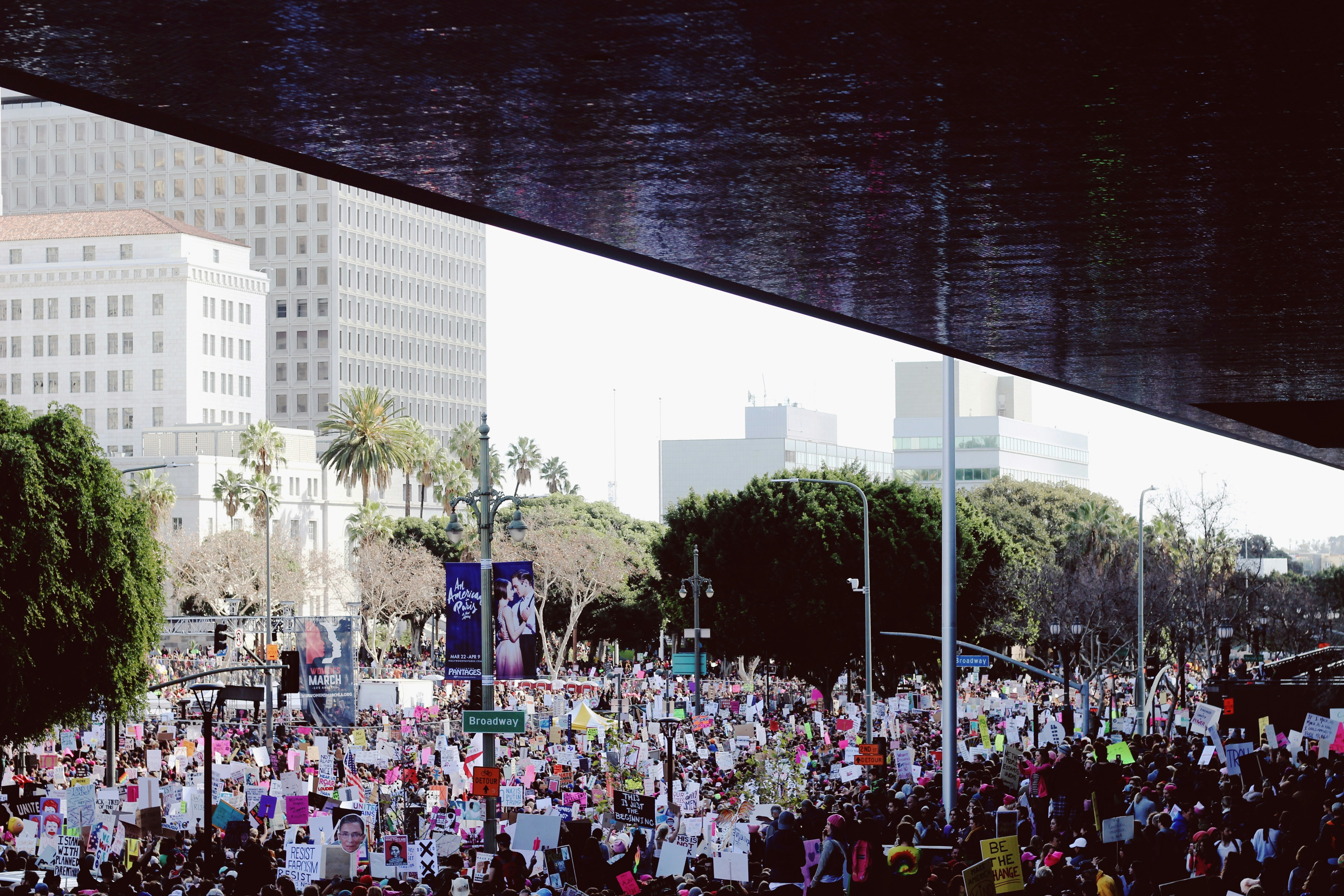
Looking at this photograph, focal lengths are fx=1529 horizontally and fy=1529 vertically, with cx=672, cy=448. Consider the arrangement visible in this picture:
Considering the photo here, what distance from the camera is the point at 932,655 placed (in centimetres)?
5619

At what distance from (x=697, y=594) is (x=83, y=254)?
106m

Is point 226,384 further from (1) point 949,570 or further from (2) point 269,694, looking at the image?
(1) point 949,570

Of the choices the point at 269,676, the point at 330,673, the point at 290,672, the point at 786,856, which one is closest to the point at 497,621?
the point at 290,672

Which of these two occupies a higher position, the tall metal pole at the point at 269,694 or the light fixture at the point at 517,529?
the light fixture at the point at 517,529

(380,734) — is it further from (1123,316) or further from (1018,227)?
(1018,227)

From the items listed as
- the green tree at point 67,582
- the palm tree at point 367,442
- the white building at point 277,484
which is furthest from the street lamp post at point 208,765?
the palm tree at point 367,442

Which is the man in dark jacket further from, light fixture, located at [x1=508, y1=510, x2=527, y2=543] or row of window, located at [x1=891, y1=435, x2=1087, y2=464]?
row of window, located at [x1=891, y1=435, x2=1087, y2=464]

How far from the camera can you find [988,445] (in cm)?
18150

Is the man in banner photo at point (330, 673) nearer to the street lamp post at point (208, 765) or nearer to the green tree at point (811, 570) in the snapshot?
the street lamp post at point (208, 765)

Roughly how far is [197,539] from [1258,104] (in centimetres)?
9529

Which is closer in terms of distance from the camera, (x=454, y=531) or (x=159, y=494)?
(x=454, y=531)

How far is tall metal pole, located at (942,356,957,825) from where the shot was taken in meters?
21.2

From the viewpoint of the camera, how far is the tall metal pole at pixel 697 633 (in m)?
50.4

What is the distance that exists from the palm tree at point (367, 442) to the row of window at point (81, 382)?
111 feet
